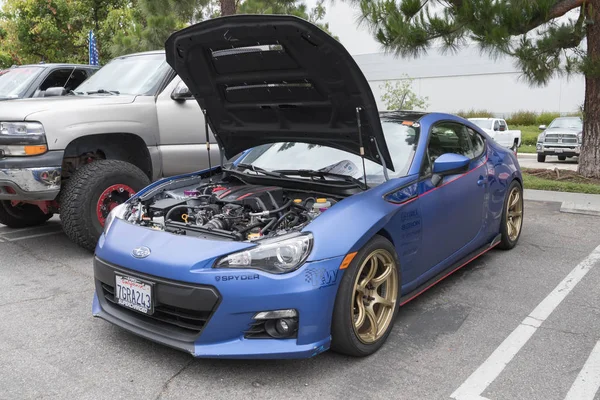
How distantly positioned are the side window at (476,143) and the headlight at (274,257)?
8.24ft

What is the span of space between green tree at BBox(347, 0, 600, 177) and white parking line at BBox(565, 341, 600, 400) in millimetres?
6532

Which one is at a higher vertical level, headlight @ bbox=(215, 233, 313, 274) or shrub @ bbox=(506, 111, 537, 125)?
headlight @ bbox=(215, 233, 313, 274)

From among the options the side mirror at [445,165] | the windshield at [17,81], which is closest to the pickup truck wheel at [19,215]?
the windshield at [17,81]

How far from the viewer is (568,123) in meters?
18.6

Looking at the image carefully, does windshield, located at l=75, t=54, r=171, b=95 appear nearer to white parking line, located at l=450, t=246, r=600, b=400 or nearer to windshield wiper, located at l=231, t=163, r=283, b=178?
windshield wiper, located at l=231, t=163, r=283, b=178

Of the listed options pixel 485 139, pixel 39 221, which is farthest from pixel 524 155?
pixel 39 221

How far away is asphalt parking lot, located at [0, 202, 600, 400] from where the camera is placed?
2.88 metres

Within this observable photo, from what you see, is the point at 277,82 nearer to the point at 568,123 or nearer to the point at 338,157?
the point at 338,157

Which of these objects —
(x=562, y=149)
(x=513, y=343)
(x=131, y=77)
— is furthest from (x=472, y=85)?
(x=513, y=343)

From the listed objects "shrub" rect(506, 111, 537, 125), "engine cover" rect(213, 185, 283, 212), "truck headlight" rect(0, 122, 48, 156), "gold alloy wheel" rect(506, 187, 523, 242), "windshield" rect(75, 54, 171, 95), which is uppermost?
"windshield" rect(75, 54, 171, 95)

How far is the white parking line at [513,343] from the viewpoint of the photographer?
9.45 feet

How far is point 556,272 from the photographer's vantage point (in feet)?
16.1

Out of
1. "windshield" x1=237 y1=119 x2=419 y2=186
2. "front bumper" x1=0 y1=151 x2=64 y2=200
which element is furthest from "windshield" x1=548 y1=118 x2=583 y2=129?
"front bumper" x1=0 y1=151 x2=64 y2=200

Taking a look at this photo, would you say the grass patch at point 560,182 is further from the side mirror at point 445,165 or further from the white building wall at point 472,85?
the white building wall at point 472,85
